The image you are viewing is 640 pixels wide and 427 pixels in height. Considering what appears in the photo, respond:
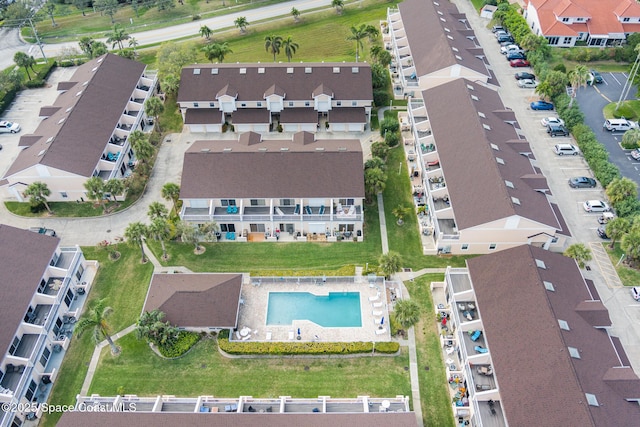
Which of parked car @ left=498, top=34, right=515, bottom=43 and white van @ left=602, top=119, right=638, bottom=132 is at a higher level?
parked car @ left=498, top=34, right=515, bottom=43

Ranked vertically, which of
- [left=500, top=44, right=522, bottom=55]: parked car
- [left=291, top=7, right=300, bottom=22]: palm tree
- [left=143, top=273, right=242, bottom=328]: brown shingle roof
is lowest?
[left=143, top=273, right=242, bottom=328]: brown shingle roof

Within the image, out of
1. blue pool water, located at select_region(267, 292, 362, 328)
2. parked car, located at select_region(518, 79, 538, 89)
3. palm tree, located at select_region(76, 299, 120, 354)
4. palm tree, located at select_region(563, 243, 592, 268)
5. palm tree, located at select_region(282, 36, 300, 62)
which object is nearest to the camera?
palm tree, located at select_region(76, 299, 120, 354)

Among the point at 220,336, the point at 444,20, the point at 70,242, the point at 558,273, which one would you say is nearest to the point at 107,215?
the point at 70,242

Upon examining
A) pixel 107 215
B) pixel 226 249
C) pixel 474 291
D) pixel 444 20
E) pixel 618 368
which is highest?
pixel 444 20

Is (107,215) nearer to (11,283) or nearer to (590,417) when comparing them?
(11,283)

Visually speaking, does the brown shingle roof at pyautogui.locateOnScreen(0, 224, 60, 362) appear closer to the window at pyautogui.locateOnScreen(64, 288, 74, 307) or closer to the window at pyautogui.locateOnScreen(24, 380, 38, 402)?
the window at pyautogui.locateOnScreen(64, 288, 74, 307)

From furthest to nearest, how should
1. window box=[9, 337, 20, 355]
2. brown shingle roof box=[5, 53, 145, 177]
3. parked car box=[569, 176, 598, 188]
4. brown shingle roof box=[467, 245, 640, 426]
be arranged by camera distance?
parked car box=[569, 176, 598, 188], brown shingle roof box=[5, 53, 145, 177], window box=[9, 337, 20, 355], brown shingle roof box=[467, 245, 640, 426]

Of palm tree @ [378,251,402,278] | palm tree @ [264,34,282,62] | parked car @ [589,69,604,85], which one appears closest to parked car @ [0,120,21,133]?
palm tree @ [264,34,282,62]
